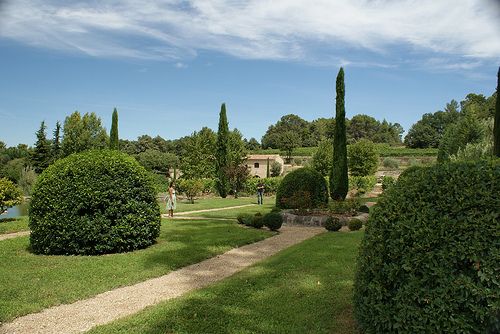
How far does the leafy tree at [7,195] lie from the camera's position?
10.1 meters

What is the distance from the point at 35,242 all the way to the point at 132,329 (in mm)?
5002

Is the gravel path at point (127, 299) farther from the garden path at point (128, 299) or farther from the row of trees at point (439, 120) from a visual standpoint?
the row of trees at point (439, 120)

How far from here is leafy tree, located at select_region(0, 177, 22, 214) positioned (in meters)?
10.1

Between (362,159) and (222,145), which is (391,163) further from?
(222,145)

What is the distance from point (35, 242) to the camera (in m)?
7.29

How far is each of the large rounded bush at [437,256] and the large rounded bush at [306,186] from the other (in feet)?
38.7

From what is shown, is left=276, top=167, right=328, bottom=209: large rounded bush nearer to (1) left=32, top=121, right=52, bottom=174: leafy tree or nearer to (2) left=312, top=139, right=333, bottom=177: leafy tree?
(2) left=312, top=139, right=333, bottom=177: leafy tree

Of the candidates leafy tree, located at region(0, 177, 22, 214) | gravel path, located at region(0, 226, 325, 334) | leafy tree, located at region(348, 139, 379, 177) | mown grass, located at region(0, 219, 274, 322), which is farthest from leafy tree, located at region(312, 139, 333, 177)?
leafy tree, located at region(0, 177, 22, 214)

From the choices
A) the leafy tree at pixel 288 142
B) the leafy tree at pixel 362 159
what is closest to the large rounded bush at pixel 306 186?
the leafy tree at pixel 362 159

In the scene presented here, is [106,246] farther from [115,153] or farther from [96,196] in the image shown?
[115,153]

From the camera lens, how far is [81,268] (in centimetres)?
616

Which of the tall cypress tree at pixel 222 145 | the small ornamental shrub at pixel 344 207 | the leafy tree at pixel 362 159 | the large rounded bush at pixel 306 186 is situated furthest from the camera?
the leafy tree at pixel 362 159

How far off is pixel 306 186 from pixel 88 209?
32.8 ft

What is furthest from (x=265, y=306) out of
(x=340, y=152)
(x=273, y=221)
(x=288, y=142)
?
(x=288, y=142)
